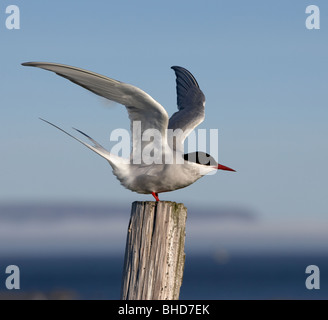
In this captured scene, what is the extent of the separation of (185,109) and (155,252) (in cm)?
326

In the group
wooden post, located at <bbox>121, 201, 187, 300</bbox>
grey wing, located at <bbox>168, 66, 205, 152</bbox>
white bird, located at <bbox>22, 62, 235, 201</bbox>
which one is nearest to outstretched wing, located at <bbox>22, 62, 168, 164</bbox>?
white bird, located at <bbox>22, 62, 235, 201</bbox>

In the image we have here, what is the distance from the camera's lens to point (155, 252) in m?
5.38

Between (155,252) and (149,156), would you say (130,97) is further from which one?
(155,252)

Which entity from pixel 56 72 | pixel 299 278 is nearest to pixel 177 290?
pixel 56 72

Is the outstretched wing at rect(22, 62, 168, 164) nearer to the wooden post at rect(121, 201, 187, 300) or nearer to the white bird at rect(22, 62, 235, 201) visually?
the white bird at rect(22, 62, 235, 201)

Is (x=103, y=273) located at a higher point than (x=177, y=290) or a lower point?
higher

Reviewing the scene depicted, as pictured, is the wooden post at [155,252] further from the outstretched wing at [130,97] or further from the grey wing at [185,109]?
the grey wing at [185,109]

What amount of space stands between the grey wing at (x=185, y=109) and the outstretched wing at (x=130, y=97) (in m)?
0.53

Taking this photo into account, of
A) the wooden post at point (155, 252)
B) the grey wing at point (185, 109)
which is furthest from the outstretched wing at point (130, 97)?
the wooden post at point (155, 252)

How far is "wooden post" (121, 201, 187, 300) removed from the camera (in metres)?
5.34

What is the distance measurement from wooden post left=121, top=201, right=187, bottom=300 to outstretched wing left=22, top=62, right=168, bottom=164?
43.3 inches
